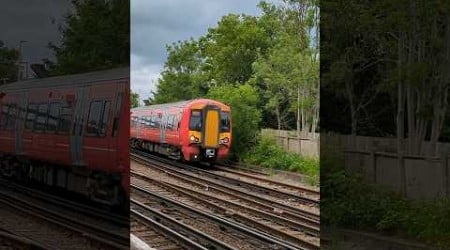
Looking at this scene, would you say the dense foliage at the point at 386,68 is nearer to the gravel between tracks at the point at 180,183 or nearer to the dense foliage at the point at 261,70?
the dense foliage at the point at 261,70

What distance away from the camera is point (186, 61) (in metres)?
3.08

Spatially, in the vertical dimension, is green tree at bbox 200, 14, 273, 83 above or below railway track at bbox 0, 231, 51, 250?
above

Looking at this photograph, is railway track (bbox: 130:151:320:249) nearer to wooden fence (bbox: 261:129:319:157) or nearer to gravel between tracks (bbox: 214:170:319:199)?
gravel between tracks (bbox: 214:170:319:199)

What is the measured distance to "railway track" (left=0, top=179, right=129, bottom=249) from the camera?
3002mm

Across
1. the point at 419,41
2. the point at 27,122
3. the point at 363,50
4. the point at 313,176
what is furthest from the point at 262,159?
the point at 27,122

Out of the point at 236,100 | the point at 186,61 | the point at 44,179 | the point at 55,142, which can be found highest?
the point at 186,61

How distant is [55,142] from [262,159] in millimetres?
1214

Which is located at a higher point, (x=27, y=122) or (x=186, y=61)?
(x=186, y=61)

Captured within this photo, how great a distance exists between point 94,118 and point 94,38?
478 millimetres

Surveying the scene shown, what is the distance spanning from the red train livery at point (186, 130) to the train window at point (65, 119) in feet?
1.19

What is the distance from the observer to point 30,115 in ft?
10.6

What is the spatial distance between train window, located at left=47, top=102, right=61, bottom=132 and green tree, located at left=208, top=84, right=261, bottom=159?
86cm

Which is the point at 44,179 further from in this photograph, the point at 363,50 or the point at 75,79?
the point at 363,50

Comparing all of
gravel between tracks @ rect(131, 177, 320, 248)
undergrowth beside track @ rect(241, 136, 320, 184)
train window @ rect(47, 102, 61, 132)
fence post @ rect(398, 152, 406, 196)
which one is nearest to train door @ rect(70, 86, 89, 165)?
train window @ rect(47, 102, 61, 132)
